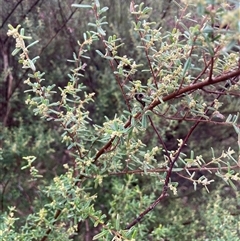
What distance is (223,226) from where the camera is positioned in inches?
61.0

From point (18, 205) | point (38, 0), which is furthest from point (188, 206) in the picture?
point (38, 0)

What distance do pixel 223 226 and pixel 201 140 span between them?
3.48 ft

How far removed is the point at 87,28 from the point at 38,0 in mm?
333

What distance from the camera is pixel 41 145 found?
214 cm

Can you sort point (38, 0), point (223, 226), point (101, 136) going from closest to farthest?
1. point (101, 136)
2. point (223, 226)
3. point (38, 0)

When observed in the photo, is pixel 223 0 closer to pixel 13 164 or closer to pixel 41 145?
pixel 41 145

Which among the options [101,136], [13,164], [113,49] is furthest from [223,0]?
[13,164]

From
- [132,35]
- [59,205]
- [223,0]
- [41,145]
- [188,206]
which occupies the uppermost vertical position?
[223,0]

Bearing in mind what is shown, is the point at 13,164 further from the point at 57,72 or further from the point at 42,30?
the point at 42,30

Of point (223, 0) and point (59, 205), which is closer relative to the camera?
point (223, 0)

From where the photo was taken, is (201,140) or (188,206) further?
(201,140)

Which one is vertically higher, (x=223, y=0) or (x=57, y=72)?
(x=223, y=0)

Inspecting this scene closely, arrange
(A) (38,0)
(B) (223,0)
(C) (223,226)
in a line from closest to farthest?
1. (B) (223,0)
2. (C) (223,226)
3. (A) (38,0)

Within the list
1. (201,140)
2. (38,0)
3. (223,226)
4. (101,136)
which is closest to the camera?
(101,136)
